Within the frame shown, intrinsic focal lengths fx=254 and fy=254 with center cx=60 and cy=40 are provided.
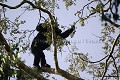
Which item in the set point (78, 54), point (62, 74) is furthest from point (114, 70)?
point (62, 74)

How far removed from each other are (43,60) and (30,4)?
2322 mm

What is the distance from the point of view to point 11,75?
477 cm

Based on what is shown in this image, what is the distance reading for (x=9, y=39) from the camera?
298 inches

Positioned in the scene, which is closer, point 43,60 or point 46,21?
point 46,21

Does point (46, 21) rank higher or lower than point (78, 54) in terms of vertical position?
higher

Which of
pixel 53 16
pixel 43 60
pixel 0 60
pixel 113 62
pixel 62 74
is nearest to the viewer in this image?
pixel 0 60

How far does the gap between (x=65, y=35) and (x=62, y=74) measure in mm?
1787

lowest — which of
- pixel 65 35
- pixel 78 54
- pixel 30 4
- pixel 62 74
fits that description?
pixel 62 74

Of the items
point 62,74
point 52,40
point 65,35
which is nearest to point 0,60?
point 52,40

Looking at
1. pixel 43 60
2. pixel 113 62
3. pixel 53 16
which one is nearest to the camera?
pixel 53 16

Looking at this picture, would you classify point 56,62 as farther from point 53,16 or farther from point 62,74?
point 53,16

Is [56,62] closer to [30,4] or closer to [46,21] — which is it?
[46,21]

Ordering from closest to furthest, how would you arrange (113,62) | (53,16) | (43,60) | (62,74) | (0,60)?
(0,60), (53,16), (62,74), (113,62), (43,60)

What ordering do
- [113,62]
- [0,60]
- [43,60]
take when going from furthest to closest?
[43,60], [113,62], [0,60]
